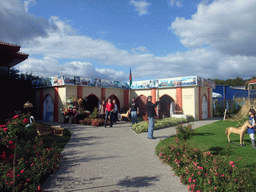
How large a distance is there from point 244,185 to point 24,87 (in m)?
17.7

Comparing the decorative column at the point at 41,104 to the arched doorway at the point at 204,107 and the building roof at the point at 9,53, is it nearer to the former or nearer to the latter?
the building roof at the point at 9,53

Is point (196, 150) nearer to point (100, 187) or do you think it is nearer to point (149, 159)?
point (149, 159)

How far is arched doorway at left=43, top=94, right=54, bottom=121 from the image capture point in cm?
1842

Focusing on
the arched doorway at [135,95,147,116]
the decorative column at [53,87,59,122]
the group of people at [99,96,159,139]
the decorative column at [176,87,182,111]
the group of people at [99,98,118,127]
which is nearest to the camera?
the group of people at [99,96,159,139]

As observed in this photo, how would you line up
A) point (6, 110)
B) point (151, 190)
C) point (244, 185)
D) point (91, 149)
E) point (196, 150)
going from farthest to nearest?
point (6, 110) → point (91, 149) → point (196, 150) → point (151, 190) → point (244, 185)

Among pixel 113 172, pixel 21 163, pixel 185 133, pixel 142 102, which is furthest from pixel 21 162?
pixel 142 102

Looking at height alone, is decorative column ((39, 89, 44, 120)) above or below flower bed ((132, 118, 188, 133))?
above

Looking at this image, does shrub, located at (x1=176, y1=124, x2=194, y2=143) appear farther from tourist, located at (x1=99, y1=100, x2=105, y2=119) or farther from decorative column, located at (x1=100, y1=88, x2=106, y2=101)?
decorative column, located at (x1=100, y1=88, x2=106, y2=101)

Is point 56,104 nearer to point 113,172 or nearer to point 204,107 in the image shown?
point 113,172

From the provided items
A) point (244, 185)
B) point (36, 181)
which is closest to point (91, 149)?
point (36, 181)

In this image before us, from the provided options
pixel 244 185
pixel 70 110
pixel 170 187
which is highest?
pixel 70 110

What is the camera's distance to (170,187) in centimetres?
427

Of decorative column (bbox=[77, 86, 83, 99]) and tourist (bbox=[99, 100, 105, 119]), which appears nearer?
decorative column (bbox=[77, 86, 83, 99])

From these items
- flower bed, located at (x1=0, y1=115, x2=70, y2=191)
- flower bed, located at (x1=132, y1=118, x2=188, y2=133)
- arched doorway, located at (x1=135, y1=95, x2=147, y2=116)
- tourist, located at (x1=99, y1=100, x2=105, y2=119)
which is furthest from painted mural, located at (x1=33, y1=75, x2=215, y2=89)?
flower bed, located at (x1=0, y1=115, x2=70, y2=191)
